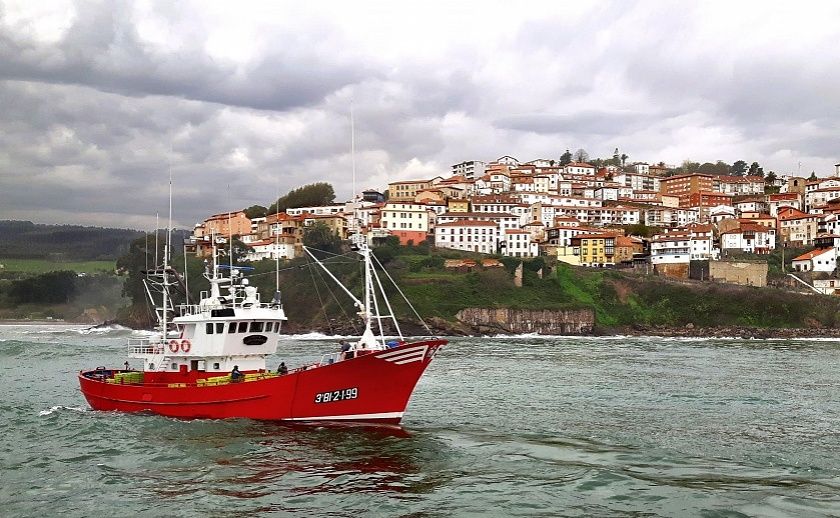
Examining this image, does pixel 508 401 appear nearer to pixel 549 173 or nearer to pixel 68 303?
pixel 549 173

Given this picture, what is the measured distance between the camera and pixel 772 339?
93.1m

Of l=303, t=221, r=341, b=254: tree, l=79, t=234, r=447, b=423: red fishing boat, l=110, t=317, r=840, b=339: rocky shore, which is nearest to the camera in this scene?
l=79, t=234, r=447, b=423: red fishing boat

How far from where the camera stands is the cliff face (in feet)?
339

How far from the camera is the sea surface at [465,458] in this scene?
741 inches

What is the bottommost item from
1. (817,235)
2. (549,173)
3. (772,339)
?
(772,339)

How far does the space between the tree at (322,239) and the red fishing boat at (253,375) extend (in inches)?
3535

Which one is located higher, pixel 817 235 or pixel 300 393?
pixel 817 235

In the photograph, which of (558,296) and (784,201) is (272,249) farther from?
(784,201)

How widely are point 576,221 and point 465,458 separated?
403ft

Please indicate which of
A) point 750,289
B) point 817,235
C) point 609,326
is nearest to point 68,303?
point 609,326

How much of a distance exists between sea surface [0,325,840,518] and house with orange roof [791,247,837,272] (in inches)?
3356

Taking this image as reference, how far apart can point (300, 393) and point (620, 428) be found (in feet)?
39.6

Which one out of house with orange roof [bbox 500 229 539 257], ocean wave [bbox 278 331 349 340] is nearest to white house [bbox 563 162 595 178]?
house with orange roof [bbox 500 229 539 257]

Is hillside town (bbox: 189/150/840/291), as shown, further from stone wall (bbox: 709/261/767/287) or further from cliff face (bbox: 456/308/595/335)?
cliff face (bbox: 456/308/595/335)
